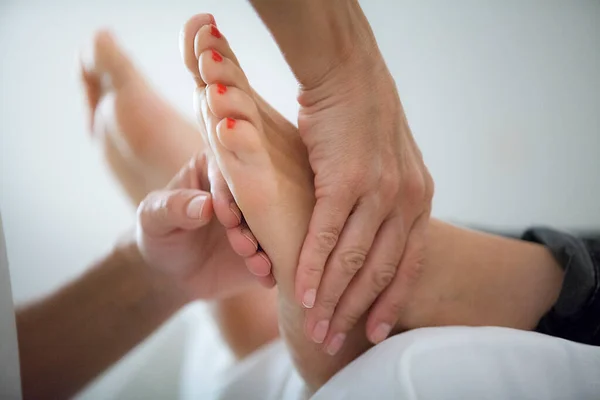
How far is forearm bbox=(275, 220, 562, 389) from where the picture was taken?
24.8 inches

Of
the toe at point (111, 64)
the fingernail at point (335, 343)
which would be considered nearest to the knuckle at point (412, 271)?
the fingernail at point (335, 343)

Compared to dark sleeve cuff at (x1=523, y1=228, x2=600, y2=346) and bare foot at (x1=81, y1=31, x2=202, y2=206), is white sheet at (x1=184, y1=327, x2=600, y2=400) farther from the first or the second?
bare foot at (x1=81, y1=31, x2=202, y2=206)

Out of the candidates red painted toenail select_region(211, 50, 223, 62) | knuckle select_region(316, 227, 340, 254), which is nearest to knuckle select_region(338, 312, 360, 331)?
knuckle select_region(316, 227, 340, 254)

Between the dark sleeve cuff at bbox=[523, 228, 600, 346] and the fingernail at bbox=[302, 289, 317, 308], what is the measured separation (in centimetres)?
38

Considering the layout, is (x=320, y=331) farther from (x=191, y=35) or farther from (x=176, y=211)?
(x=191, y=35)

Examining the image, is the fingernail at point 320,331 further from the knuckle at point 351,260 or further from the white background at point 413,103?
the white background at point 413,103

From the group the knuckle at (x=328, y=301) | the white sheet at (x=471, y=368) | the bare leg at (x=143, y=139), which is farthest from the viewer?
the bare leg at (x=143, y=139)

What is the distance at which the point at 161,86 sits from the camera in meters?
0.87

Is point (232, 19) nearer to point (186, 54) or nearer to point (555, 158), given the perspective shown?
point (186, 54)

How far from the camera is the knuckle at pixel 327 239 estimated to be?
21.0 inches

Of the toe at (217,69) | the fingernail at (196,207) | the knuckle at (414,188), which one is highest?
the toe at (217,69)

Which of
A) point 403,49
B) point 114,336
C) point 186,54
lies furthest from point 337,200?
point 403,49

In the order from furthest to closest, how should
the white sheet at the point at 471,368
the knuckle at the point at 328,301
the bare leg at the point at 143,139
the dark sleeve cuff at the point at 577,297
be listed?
1. the bare leg at the point at 143,139
2. the dark sleeve cuff at the point at 577,297
3. the knuckle at the point at 328,301
4. the white sheet at the point at 471,368

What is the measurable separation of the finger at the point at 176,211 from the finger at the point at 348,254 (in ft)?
0.51
